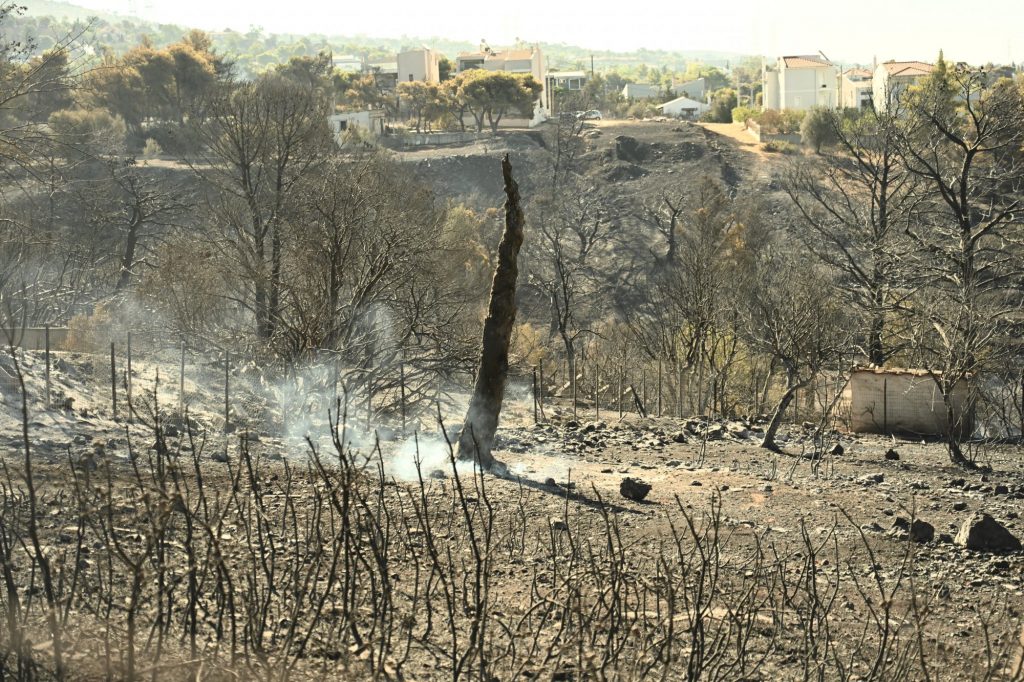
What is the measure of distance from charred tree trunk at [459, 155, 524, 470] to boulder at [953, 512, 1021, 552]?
4848mm

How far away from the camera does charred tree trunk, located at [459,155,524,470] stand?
41.2ft

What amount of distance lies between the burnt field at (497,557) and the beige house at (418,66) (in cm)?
7927

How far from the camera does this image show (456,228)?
42.7m

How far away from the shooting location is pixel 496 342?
12.8 m

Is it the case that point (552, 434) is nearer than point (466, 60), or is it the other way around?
point (552, 434)

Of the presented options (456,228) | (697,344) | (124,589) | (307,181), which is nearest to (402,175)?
(456,228)

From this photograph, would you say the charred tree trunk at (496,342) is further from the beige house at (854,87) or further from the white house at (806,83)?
the white house at (806,83)

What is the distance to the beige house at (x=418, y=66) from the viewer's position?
309 feet

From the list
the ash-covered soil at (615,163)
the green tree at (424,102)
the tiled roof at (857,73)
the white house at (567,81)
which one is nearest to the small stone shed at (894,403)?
the ash-covered soil at (615,163)

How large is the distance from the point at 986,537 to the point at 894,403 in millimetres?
9765

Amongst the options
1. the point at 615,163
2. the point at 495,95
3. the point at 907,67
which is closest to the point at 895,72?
the point at 907,67

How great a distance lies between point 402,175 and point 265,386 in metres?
23.8

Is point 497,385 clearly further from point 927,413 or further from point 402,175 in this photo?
point 402,175

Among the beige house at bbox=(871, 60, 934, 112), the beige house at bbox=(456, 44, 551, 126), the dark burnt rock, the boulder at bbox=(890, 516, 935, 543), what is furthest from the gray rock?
the beige house at bbox=(456, 44, 551, 126)
